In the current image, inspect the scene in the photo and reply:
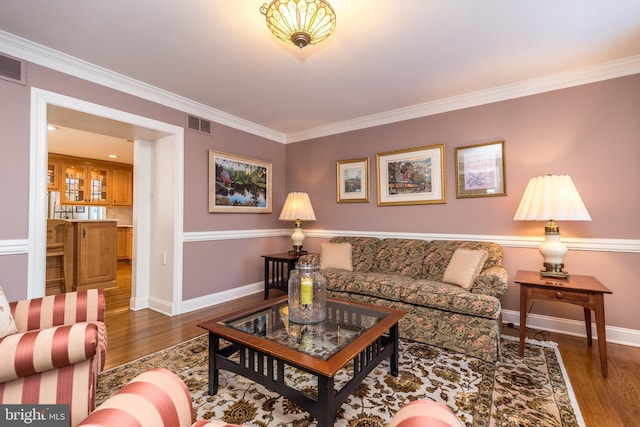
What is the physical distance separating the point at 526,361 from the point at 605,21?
2.55 metres

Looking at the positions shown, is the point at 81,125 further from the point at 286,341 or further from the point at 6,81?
the point at 286,341

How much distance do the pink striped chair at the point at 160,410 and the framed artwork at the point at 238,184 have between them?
9.93 ft

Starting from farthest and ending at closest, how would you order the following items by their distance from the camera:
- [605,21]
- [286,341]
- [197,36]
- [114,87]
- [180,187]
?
[180,187] < [114,87] < [197,36] < [605,21] < [286,341]

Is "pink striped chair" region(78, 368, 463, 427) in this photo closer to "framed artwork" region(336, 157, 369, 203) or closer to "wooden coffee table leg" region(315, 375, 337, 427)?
"wooden coffee table leg" region(315, 375, 337, 427)

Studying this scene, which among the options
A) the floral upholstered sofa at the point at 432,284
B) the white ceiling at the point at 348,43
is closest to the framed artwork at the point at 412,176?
the floral upholstered sofa at the point at 432,284

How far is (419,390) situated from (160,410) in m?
1.63

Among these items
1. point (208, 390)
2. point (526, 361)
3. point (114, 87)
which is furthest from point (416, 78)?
point (208, 390)

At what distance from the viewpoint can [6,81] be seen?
2.24 meters

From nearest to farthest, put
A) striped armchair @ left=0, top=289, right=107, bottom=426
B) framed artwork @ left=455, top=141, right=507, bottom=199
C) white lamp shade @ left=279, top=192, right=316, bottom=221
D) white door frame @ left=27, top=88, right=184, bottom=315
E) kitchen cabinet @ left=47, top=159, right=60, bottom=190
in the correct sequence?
1. striped armchair @ left=0, top=289, right=107, bottom=426
2. white door frame @ left=27, top=88, right=184, bottom=315
3. framed artwork @ left=455, top=141, right=507, bottom=199
4. white lamp shade @ left=279, top=192, right=316, bottom=221
5. kitchen cabinet @ left=47, top=159, right=60, bottom=190

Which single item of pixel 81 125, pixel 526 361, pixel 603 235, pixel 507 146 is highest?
pixel 81 125

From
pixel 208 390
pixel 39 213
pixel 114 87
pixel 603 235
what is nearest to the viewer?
pixel 208 390

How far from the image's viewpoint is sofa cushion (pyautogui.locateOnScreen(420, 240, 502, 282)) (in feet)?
9.41

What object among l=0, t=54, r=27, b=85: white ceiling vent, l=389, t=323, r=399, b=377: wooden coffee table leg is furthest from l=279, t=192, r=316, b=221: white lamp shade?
l=0, t=54, r=27, b=85: white ceiling vent

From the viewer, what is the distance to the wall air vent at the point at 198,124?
348cm
